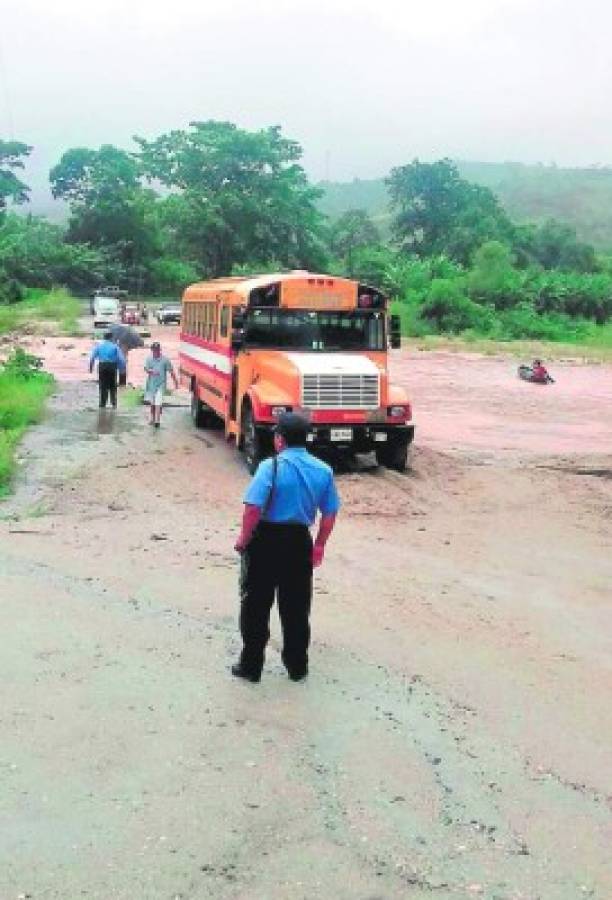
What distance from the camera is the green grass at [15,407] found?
13.5 meters

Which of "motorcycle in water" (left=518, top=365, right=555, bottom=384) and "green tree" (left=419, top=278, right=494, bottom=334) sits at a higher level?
"green tree" (left=419, top=278, right=494, bottom=334)

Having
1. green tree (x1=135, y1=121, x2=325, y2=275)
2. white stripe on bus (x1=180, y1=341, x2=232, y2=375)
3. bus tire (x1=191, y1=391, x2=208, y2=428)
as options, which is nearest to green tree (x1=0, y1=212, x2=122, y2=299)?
green tree (x1=135, y1=121, x2=325, y2=275)

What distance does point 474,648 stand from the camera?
7.68 meters

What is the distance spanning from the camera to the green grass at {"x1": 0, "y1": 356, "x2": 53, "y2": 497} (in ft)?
44.4

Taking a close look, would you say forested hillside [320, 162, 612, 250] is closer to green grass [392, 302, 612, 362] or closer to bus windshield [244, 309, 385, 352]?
green grass [392, 302, 612, 362]

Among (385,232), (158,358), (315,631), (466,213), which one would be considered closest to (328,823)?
(315,631)

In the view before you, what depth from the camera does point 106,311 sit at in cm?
5053

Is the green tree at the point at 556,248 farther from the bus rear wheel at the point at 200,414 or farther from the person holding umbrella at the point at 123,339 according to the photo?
the bus rear wheel at the point at 200,414

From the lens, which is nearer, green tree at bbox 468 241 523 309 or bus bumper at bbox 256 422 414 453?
bus bumper at bbox 256 422 414 453

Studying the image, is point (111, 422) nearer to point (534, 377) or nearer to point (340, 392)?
point (340, 392)

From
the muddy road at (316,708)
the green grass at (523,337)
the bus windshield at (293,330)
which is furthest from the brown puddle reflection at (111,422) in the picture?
the green grass at (523,337)

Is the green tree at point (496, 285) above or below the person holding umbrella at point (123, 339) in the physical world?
above

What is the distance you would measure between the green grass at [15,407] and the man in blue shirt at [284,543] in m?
6.67

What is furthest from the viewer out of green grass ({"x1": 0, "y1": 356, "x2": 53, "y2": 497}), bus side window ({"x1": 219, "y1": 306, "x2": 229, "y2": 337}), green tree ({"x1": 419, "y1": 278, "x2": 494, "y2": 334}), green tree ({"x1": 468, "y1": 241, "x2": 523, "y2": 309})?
green tree ({"x1": 468, "y1": 241, "x2": 523, "y2": 309})
